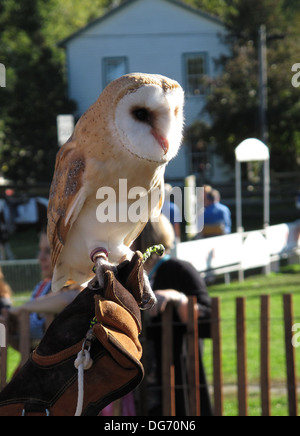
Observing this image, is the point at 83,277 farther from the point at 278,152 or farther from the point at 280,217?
the point at 278,152

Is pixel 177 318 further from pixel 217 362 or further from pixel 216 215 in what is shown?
pixel 216 215

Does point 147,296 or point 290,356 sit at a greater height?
point 147,296

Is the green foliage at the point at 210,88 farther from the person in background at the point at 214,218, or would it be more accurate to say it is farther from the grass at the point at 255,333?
the grass at the point at 255,333

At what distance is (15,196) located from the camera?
17125 mm

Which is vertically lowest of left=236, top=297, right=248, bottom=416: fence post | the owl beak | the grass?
the grass

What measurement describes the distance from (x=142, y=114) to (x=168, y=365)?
2.07 m

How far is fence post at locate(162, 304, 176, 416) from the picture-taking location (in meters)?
3.57

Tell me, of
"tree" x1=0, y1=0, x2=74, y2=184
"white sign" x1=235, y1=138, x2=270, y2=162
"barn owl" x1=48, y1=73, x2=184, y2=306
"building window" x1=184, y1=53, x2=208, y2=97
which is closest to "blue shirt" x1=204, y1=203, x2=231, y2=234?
"white sign" x1=235, y1=138, x2=270, y2=162

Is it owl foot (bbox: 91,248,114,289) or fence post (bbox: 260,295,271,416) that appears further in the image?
fence post (bbox: 260,295,271,416)

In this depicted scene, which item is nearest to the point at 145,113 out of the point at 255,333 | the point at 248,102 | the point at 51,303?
the point at 51,303

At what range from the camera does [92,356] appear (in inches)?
66.9

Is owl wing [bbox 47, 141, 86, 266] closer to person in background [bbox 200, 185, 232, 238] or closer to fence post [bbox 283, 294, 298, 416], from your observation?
fence post [bbox 283, 294, 298, 416]

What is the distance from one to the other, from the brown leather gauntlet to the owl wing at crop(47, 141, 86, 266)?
0.85ft

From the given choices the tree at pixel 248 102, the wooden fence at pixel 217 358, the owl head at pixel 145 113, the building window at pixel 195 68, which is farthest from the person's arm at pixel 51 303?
the tree at pixel 248 102
